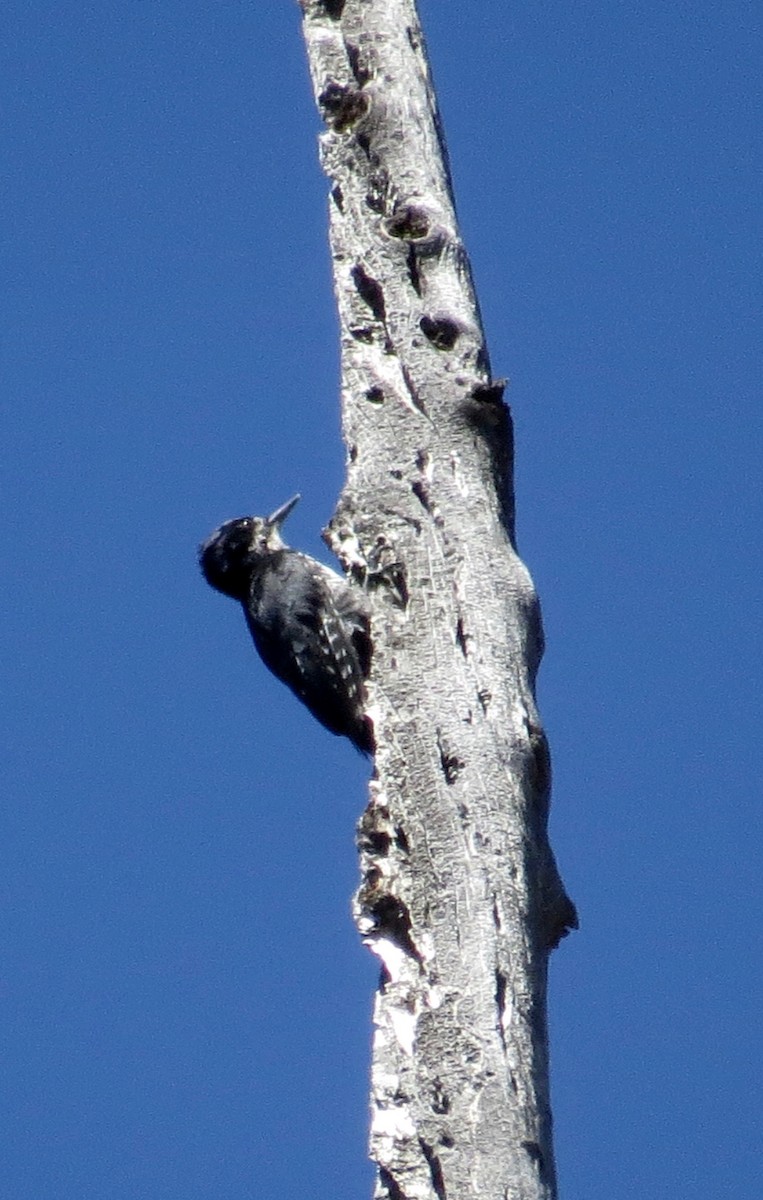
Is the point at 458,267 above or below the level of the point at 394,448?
above

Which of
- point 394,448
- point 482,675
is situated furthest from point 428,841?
point 394,448

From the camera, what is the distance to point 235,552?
27.8 ft

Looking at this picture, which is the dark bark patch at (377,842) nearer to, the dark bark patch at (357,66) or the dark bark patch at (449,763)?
the dark bark patch at (449,763)

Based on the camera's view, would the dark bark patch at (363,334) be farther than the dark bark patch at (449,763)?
Yes

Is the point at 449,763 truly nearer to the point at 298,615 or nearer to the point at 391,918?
the point at 391,918

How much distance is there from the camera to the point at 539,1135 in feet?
15.1

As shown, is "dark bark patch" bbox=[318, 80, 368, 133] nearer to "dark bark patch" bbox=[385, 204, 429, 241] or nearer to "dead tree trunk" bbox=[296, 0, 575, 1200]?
"dead tree trunk" bbox=[296, 0, 575, 1200]

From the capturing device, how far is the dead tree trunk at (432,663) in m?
4.75

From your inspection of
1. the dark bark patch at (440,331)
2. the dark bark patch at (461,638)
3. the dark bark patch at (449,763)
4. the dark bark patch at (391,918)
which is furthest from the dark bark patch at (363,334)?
the dark bark patch at (391,918)

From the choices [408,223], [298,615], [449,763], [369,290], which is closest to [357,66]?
[408,223]

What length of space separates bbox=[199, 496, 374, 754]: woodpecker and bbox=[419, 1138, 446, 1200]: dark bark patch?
181cm

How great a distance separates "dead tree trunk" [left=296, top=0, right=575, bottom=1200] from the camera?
475cm

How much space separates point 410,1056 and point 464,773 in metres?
0.85

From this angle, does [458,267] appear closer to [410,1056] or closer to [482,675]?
[482,675]
